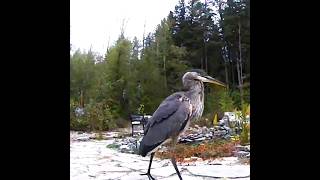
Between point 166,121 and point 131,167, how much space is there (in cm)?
26

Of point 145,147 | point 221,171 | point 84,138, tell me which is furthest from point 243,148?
point 84,138

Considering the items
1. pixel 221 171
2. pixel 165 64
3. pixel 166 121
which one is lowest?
pixel 221 171

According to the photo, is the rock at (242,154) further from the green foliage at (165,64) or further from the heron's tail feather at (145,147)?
the heron's tail feather at (145,147)

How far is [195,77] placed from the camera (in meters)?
1.77

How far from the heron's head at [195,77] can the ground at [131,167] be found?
1.18 ft

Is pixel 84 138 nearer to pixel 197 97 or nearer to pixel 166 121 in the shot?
pixel 166 121

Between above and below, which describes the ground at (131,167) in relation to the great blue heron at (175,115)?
below

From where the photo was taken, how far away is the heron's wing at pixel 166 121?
5.72 ft

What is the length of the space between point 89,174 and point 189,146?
462 millimetres

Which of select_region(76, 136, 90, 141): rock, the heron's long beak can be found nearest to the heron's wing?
the heron's long beak

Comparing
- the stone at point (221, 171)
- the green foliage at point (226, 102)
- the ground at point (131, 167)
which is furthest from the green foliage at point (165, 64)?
the stone at point (221, 171)

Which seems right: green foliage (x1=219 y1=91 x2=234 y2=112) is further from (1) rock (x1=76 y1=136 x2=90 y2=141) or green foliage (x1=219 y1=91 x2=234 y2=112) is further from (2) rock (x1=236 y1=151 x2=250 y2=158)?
(1) rock (x1=76 y1=136 x2=90 y2=141)
